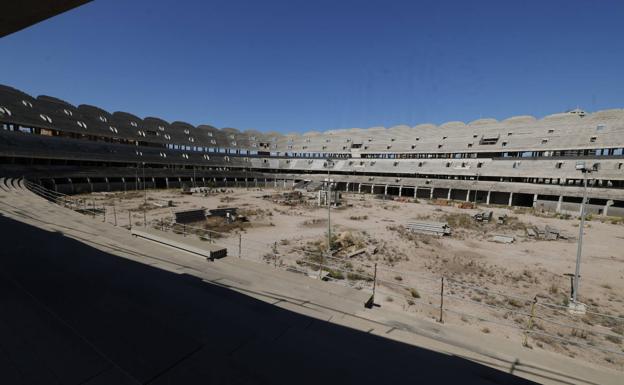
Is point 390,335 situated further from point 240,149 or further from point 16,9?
point 240,149

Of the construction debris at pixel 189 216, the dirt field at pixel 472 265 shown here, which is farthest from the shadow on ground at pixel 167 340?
the construction debris at pixel 189 216

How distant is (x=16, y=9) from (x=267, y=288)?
19.5 feet

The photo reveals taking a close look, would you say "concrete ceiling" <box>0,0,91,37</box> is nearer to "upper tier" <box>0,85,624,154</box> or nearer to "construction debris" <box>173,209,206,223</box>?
"construction debris" <box>173,209,206,223</box>

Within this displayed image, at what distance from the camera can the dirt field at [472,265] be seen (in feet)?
29.4

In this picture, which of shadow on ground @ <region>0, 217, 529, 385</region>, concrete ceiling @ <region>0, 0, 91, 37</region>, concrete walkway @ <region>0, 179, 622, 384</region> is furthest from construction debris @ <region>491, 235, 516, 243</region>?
concrete ceiling @ <region>0, 0, 91, 37</region>

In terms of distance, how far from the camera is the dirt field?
8.97m

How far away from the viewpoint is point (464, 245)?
19688 mm

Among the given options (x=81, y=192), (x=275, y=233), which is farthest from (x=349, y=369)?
(x=81, y=192)

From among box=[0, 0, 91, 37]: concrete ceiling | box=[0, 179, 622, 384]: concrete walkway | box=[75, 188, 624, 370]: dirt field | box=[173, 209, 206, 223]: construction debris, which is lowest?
box=[75, 188, 624, 370]: dirt field

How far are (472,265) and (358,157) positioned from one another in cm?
5566

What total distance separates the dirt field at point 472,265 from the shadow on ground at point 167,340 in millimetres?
3756

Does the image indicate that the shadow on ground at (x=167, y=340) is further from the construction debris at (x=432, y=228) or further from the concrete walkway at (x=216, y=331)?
the construction debris at (x=432, y=228)

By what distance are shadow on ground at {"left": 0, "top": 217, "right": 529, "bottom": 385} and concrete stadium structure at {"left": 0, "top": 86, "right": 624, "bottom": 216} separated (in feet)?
62.4

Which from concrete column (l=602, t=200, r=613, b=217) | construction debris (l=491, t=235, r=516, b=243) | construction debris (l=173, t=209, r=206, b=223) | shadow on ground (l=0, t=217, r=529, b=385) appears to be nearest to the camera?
shadow on ground (l=0, t=217, r=529, b=385)
